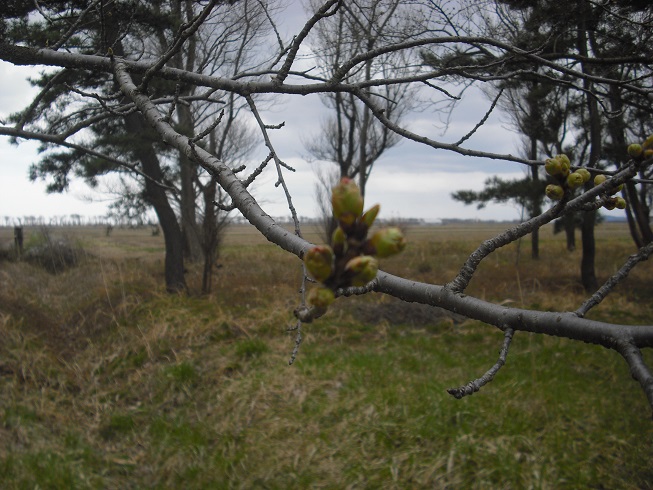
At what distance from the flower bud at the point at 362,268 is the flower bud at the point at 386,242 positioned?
1.1 inches

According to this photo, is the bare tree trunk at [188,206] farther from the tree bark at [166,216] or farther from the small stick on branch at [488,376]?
the small stick on branch at [488,376]

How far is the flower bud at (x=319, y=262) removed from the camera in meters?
0.54

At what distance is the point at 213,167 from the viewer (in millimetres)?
1145

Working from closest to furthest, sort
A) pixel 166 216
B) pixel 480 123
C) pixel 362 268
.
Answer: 1. pixel 362 268
2. pixel 480 123
3. pixel 166 216

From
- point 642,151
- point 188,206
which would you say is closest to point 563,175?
point 642,151

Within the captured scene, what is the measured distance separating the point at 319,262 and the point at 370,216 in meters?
0.08

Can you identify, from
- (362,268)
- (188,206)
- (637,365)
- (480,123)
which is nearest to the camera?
(362,268)

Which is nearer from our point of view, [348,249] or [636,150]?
[348,249]

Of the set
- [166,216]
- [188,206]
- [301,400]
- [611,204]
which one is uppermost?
[188,206]

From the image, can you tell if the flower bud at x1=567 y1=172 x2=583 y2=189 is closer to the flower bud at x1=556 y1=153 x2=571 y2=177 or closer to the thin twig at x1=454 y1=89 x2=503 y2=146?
the flower bud at x1=556 y1=153 x2=571 y2=177

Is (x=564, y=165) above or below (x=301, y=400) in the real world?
above

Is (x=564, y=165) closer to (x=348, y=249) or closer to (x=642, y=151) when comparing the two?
(x=642, y=151)

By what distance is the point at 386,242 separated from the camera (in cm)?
57

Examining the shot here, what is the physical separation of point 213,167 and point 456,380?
4.32 metres
